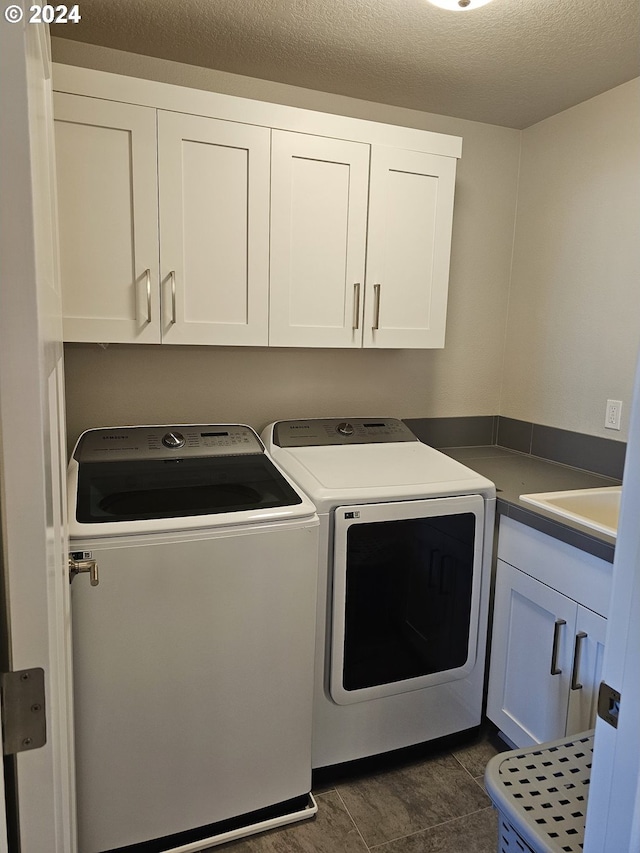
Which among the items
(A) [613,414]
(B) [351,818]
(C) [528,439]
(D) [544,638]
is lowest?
(B) [351,818]

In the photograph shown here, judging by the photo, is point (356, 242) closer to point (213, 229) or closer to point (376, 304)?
point (376, 304)

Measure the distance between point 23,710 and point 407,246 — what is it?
1.94 metres

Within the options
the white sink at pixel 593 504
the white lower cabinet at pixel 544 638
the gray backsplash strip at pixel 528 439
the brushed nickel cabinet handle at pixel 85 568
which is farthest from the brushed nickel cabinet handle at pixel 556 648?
the brushed nickel cabinet handle at pixel 85 568

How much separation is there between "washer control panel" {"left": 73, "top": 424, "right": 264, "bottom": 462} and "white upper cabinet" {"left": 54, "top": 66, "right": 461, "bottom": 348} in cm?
35

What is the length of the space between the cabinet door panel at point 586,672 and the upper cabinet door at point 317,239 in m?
1.23

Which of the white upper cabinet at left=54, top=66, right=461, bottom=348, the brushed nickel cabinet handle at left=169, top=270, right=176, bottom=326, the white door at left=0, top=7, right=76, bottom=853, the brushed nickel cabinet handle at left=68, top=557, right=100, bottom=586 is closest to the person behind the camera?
the white door at left=0, top=7, right=76, bottom=853

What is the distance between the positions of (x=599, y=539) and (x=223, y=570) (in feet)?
3.43

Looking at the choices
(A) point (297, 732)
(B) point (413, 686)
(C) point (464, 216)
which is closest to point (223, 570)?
(A) point (297, 732)

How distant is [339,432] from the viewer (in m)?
2.32

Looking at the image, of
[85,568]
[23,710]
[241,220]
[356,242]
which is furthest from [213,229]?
[23,710]

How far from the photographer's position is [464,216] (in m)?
2.57

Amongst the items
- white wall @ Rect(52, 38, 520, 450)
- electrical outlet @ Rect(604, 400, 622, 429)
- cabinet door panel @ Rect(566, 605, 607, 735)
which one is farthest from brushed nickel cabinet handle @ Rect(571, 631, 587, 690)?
white wall @ Rect(52, 38, 520, 450)

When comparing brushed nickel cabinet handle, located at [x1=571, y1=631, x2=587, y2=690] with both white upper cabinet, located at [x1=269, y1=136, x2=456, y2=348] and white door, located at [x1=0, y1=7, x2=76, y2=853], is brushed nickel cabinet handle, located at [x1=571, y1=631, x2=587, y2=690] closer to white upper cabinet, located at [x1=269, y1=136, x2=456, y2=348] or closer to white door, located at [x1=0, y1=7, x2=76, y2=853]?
white upper cabinet, located at [x1=269, y1=136, x2=456, y2=348]

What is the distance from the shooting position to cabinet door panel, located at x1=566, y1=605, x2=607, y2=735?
5.35 feet
